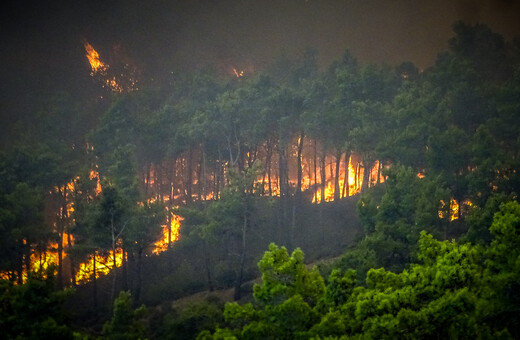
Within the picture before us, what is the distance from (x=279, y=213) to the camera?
4694cm

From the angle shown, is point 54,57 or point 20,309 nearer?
point 20,309

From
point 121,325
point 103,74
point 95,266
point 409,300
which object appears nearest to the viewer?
point 409,300

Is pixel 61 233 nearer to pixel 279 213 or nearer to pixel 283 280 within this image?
pixel 279 213

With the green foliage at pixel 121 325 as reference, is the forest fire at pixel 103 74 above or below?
above

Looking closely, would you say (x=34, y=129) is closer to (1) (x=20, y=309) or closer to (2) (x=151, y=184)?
(2) (x=151, y=184)

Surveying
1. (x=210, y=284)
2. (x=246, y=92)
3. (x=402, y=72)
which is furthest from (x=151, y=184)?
(x=402, y=72)

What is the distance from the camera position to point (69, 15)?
8225cm

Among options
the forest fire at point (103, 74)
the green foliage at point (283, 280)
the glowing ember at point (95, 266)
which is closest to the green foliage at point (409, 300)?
the green foliage at point (283, 280)

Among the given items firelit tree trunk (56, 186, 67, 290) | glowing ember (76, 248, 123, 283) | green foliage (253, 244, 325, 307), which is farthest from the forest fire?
green foliage (253, 244, 325, 307)

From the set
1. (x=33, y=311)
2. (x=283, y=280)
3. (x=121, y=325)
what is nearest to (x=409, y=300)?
(x=283, y=280)

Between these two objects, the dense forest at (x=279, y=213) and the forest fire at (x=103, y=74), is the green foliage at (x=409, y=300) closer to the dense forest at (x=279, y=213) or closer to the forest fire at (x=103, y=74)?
the dense forest at (x=279, y=213)

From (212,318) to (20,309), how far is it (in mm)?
9645

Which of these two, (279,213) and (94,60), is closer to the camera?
(279,213)

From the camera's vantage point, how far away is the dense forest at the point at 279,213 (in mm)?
13227
